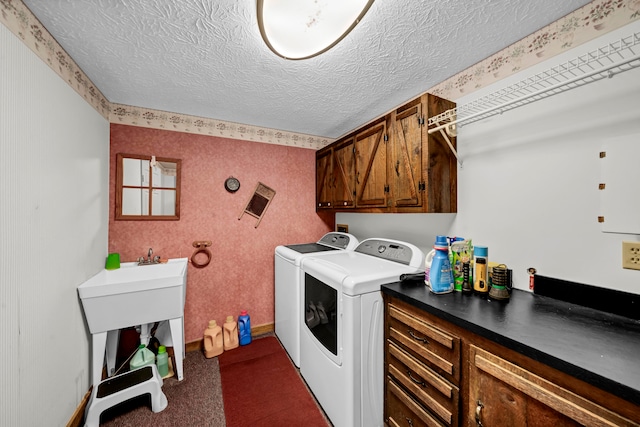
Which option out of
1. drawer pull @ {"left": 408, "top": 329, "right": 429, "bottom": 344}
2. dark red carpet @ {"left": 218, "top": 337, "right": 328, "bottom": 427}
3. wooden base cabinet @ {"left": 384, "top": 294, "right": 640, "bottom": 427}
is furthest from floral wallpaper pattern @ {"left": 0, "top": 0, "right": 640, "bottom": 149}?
dark red carpet @ {"left": 218, "top": 337, "right": 328, "bottom": 427}

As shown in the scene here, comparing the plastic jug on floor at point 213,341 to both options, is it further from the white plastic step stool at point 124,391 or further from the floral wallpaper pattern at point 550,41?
the floral wallpaper pattern at point 550,41

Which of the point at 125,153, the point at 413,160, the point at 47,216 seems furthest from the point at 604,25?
the point at 125,153

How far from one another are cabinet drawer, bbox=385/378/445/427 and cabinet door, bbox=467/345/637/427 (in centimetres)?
27

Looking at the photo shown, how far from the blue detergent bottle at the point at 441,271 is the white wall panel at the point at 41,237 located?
6.81ft

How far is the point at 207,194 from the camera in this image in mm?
2580

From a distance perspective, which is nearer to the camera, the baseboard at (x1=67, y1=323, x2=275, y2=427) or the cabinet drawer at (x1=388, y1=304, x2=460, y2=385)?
the cabinet drawer at (x1=388, y1=304, x2=460, y2=385)

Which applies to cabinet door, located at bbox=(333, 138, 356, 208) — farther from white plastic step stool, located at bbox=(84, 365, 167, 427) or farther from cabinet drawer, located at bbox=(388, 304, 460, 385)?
white plastic step stool, located at bbox=(84, 365, 167, 427)

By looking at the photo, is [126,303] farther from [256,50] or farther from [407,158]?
[407,158]

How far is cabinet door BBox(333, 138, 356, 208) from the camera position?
237cm

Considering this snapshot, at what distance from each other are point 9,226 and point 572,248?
2.72 metres

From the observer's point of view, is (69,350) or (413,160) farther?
(413,160)

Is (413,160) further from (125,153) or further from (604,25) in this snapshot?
(125,153)

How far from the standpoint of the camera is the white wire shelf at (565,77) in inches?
35.5

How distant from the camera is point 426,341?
1234mm
